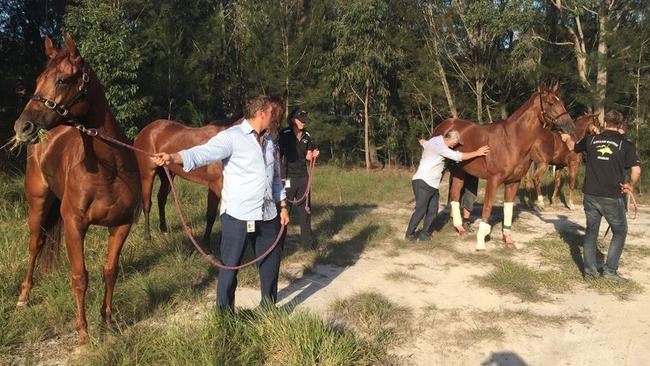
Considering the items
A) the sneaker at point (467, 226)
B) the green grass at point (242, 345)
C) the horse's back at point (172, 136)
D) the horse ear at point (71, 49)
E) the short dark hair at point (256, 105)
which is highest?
the horse ear at point (71, 49)

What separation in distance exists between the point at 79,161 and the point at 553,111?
5.54m

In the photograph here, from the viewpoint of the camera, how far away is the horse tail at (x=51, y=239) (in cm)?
440

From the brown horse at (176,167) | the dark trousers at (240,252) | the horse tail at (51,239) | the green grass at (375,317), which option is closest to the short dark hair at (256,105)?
the dark trousers at (240,252)

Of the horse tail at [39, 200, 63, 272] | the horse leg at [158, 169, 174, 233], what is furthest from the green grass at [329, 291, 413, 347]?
the horse leg at [158, 169, 174, 233]

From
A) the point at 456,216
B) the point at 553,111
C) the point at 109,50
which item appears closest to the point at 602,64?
the point at 553,111

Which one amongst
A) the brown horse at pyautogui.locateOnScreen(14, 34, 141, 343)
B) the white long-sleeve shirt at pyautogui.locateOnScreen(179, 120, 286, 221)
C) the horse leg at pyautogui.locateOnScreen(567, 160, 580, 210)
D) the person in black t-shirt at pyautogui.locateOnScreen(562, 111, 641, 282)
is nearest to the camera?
the brown horse at pyautogui.locateOnScreen(14, 34, 141, 343)

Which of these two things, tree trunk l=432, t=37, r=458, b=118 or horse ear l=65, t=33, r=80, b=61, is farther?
tree trunk l=432, t=37, r=458, b=118

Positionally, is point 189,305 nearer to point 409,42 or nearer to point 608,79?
point 608,79

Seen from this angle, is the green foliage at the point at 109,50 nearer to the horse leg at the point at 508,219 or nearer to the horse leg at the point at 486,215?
the horse leg at the point at 486,215

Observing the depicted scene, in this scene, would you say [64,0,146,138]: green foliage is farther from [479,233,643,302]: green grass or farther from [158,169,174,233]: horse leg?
[479,233,643,302]: green grass

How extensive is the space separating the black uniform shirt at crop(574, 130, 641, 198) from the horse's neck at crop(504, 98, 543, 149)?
1372 mm

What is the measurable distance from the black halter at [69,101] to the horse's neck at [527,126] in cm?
533

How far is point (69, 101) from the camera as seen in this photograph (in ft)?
9.30

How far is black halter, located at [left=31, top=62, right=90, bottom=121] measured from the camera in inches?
105
